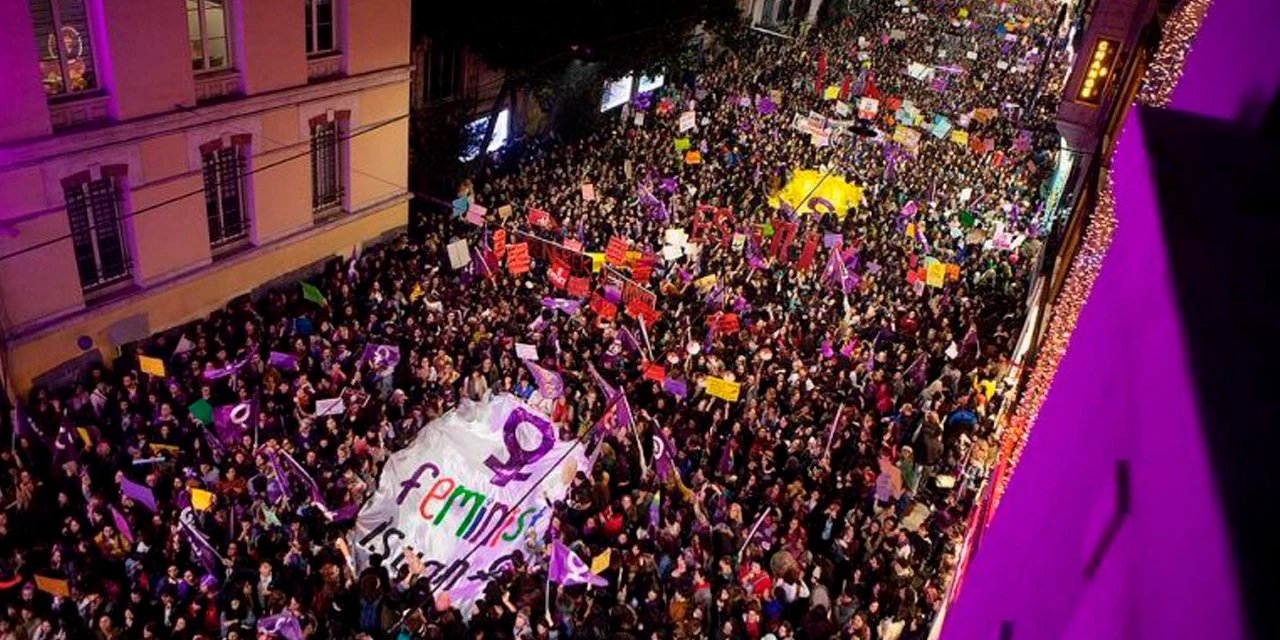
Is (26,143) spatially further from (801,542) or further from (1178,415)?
(1178,415)

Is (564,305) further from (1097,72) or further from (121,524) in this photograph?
(1097,72)

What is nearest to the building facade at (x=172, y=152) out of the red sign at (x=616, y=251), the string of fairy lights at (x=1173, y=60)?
the red sign at (x=616, y=251)

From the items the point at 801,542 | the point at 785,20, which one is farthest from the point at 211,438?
the point at 785,20

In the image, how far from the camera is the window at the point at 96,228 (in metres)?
14.3

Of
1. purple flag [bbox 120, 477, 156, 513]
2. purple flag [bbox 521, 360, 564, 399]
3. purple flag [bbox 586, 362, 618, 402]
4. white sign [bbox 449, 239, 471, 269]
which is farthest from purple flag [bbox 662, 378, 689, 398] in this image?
purple flag [bbox 120, 477, 156, 513]

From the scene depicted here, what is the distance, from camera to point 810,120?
27703 mm

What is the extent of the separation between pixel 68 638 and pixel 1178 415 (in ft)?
39.7

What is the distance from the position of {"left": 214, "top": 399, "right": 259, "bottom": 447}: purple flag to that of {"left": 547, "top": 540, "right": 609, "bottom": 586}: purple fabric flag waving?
515 centimetres

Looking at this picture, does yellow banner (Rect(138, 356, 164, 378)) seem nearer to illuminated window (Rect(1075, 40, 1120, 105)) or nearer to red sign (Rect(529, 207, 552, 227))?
red sign (Rect(529, 207, 552, 227))

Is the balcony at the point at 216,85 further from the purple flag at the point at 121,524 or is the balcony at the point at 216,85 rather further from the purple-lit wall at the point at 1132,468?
the purple-lit wall at the point at 1132,468

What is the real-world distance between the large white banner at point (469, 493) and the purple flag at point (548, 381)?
0.43 meters

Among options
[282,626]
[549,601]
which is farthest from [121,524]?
[549,601]

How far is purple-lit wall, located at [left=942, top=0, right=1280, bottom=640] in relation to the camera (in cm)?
144

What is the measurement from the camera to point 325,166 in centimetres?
1895
